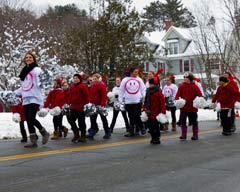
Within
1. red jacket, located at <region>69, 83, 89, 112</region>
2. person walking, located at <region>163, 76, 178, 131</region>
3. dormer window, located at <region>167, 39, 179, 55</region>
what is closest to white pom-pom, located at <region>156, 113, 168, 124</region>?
red jacket, located at <region>69, 83, 89, 112</region>

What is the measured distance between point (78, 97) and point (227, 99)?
4.59m

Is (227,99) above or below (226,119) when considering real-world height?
above

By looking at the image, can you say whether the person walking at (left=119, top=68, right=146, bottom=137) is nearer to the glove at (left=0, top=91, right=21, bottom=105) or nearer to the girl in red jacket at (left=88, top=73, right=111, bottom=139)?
the girl in red jacket at (left=88, top=73, right=111, bottom=139)

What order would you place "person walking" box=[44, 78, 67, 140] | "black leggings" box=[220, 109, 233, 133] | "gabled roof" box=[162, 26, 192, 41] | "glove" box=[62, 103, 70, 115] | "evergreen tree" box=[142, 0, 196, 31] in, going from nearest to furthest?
"glove" box=[62, 103, 70, 115] < "person walking" box=[44, 78, 67, 140] < "black leggings" box=[220, 109, 233, 133] < "gabled roof" box=[162, 26, 192, 41] < "evergreen tree" box=[142, 0, 196, 31]

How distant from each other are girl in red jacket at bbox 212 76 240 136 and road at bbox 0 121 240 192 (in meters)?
2.27

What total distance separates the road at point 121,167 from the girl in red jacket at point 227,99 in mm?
2271

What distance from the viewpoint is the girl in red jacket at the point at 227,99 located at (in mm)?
13789

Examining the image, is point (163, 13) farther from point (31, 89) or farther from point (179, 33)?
point (31, 89)

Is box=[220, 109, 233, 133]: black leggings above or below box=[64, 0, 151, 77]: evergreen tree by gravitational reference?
below

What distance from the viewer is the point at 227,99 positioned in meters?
13.8

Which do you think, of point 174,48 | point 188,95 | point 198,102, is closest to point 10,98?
point 188,95

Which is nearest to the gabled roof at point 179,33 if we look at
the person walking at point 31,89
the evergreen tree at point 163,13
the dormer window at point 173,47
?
the dormer window at point 173,47

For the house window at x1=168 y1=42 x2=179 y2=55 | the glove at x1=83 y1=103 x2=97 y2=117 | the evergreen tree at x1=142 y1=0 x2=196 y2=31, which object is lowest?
the glove at x1=83 y1=103 x2=97 y2=117

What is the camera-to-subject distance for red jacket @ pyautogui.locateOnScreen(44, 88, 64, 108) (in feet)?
42.5
